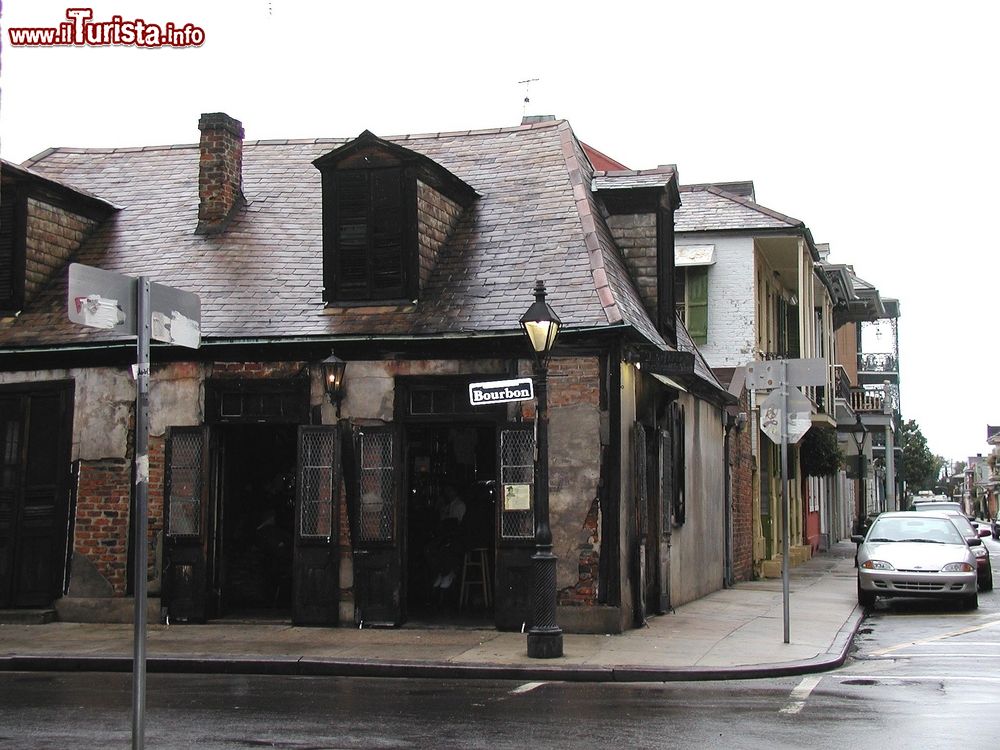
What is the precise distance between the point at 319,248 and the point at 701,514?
7.29 meters

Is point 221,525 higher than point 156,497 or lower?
lower

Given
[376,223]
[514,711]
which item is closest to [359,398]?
[376,223]

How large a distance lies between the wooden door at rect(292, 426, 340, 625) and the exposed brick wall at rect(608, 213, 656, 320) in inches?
188

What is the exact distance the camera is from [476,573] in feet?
53.6

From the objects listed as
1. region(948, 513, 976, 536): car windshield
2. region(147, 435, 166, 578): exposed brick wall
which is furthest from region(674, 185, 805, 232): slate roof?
region(147, 435, 166, 578): exposed brick wall

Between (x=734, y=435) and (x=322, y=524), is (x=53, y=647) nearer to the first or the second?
(x=322, y=524)

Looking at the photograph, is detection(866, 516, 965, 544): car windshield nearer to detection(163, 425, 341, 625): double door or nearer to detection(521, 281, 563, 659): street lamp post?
detection(521, 281, 563, 659): street lamp post

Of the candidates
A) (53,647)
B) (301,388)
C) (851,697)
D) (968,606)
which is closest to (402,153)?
(301,388)

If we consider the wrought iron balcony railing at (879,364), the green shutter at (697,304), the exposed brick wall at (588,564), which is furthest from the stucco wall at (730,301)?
the wrought iron balcony railing at (879,364)

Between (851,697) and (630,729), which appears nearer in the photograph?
(630,729)

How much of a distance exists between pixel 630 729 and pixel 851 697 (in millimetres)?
2511

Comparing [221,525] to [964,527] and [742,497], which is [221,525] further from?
[964,527]

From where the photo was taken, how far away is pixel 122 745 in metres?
7.57

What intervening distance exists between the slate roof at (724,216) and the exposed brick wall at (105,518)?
11.7 m
